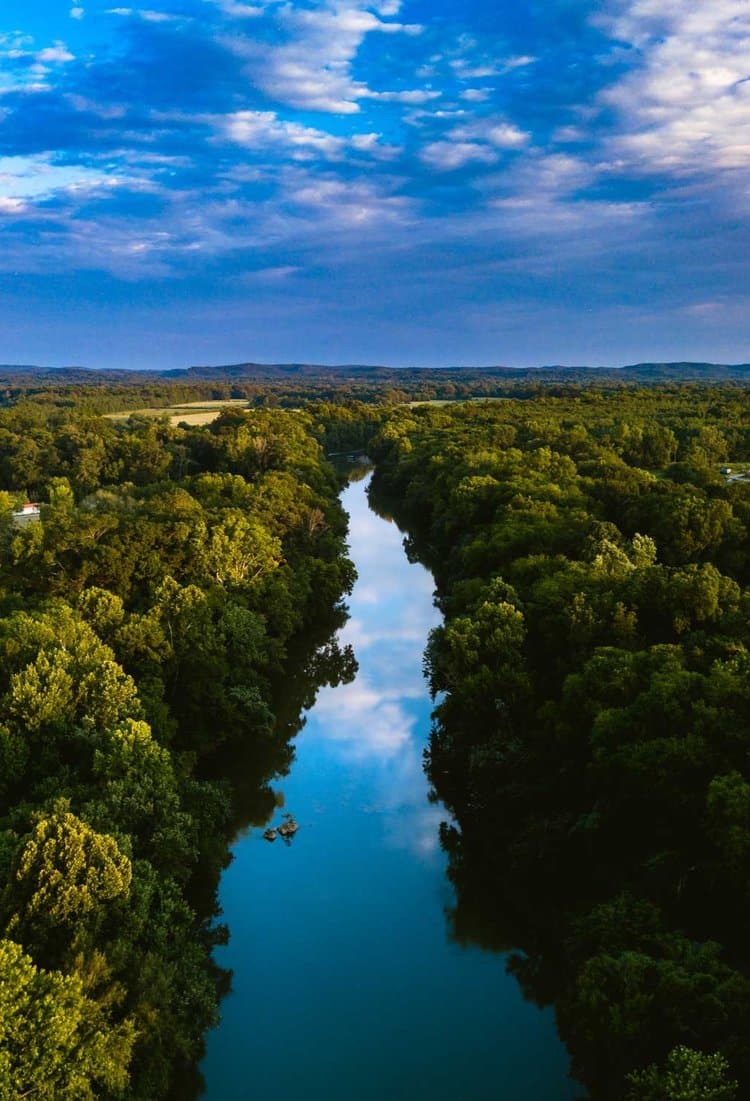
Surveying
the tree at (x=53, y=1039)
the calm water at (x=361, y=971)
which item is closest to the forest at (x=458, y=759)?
the tree at (x=53, y=1039)

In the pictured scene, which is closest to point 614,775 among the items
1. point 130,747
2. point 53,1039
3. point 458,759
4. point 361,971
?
point 458,759

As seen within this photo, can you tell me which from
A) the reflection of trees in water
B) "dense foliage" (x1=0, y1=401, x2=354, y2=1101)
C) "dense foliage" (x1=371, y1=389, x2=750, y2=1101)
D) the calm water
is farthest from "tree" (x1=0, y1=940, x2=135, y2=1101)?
"dense foliage" (x1=371, y1=389, x2=750, y2=1101)

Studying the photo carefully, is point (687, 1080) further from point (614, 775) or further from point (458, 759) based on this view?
point (458, 759)

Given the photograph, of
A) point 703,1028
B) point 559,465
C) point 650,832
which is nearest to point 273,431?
point 559,465

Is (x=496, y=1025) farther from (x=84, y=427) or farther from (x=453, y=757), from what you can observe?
(x=84, y=427)

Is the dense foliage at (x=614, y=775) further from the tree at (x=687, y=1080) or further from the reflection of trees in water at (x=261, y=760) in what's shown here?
the reflection of trees in water at (x=261, y=760)

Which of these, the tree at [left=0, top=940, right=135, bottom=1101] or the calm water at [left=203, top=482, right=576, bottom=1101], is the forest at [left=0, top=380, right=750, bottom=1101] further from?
the calm water at [left=203, top=482, right=576, bottom=1101]
